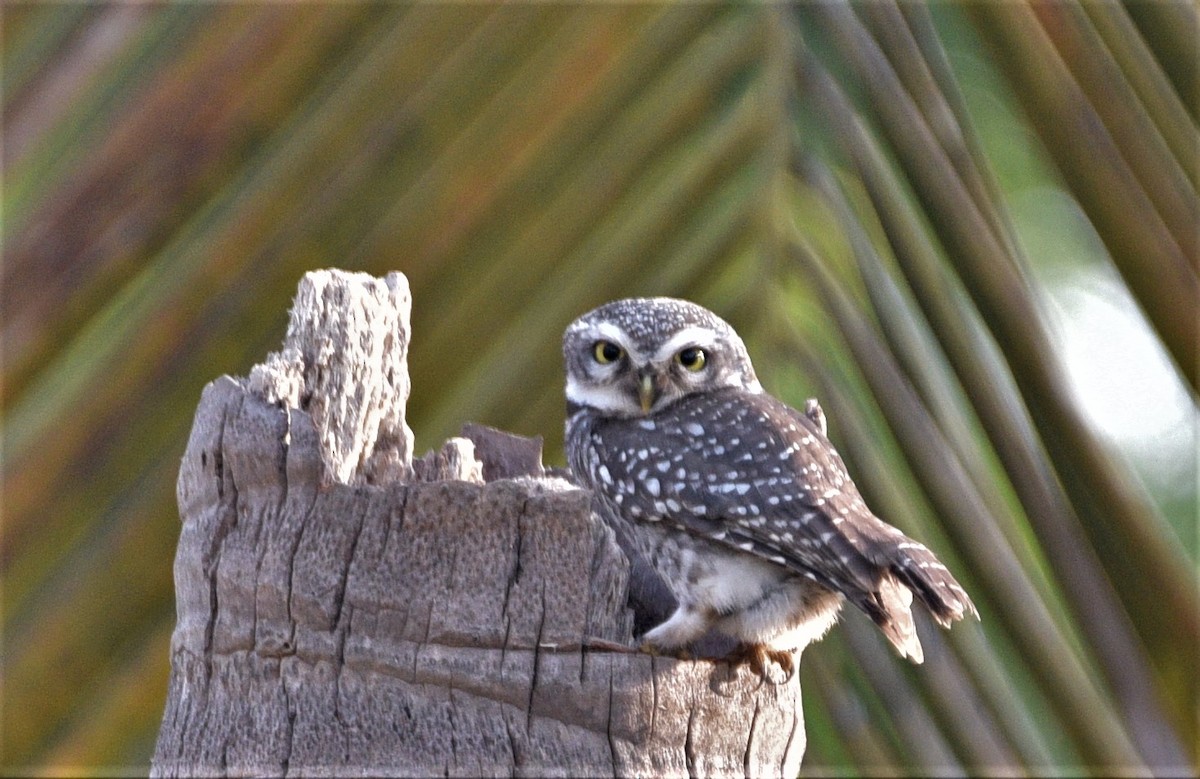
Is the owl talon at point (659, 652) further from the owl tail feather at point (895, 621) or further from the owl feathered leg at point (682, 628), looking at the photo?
the owl tail feather at point (895, 621)

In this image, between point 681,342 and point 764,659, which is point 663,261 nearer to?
point 681,342

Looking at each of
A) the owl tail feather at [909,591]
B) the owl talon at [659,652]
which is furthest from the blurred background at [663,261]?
the owl talon at [659,652]

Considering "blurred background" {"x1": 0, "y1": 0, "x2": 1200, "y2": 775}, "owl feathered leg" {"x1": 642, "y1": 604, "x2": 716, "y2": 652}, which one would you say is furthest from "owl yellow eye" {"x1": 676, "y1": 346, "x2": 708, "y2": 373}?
"owl feathered leg" {"x1": 642, "y1": 604, "x2": 716, "y2": 652}

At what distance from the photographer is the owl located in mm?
2875

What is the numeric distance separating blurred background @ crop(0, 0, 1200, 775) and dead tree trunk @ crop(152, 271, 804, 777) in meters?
0.84

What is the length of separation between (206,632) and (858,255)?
1999 mm

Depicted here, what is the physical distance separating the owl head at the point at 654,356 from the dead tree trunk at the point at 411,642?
1112mm

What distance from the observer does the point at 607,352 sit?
12.1 feet

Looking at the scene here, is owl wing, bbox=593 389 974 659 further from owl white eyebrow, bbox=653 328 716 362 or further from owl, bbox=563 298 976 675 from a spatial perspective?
owl white eyebrow, bbox=653 328 716 362

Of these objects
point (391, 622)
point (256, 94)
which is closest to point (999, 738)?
point (391, 622)

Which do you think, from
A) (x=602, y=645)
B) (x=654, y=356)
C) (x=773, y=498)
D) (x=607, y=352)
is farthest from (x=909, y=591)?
(x=607, y=352)

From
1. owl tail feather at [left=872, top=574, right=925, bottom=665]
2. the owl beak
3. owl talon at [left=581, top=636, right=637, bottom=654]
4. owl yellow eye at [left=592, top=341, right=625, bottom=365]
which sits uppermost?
owl yellow eye at [left=592, top=341, right=625, bottom=365]

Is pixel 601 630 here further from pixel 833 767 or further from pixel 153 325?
pixel 833 767

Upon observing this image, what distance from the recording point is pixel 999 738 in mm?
3404
